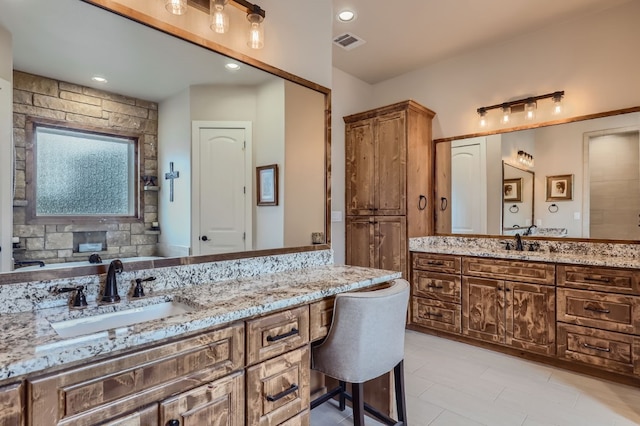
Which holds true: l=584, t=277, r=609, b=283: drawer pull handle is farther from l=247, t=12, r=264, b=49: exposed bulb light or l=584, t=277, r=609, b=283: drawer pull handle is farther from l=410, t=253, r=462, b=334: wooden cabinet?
l=247, t=12, r=264, b=49: exposed bulb light

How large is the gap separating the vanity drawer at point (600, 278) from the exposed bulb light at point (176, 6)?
3119 mm

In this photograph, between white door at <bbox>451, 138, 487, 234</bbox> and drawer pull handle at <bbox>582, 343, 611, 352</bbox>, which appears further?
white door at <bbox>451, 138, 487, 234</bbox>

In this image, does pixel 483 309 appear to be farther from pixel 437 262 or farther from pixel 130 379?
pixel 130 379

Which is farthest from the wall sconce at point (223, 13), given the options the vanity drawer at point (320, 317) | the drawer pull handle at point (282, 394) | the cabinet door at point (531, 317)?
the cabinet door at point (531, 317)

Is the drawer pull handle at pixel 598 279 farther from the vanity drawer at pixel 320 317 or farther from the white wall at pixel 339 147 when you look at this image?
the white wall at pixel 339 147

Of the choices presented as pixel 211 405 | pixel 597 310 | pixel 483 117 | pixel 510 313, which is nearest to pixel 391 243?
pixel 510 313

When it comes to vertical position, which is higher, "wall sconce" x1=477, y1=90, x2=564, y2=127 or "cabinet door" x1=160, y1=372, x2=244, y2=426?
"wall sconce" x1=477, y1=90, x2=564, y2=127

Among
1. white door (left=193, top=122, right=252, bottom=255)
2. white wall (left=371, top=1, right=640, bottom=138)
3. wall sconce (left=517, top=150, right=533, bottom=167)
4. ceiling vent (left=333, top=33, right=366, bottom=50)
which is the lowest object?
white door (left=193, top=122, right=252, bottom=255)

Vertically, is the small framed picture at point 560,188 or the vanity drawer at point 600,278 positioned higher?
the small framed picture at point 560,188

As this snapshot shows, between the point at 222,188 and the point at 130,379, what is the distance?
3.75 feet

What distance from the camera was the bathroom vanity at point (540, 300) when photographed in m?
2.45

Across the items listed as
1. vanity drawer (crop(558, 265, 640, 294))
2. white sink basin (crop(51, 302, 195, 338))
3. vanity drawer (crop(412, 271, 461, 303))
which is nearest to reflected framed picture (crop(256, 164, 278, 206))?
white sink basin (crop(51, 302, 195, 338))

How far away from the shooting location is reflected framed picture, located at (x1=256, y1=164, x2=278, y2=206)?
213 centimetres

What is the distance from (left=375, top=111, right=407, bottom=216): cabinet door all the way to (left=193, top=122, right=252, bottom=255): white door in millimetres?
1917
